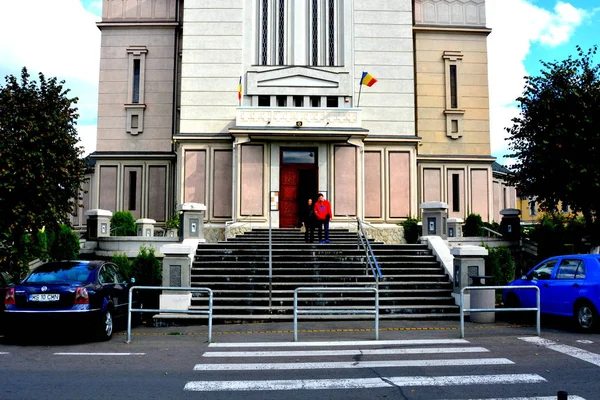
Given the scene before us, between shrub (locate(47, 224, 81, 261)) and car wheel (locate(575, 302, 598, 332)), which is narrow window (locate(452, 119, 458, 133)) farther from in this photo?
shrub (locate(47, 224, 81, 261))

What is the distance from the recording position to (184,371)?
337 inches

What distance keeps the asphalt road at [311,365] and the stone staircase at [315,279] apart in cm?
182

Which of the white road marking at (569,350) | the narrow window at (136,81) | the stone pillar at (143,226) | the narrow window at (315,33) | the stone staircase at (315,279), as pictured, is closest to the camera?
the white road marking at (569,350)

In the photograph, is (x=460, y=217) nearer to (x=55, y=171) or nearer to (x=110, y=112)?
(x=110, y=112)

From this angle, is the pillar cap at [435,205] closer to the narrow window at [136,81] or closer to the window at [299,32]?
the window at [299,32]

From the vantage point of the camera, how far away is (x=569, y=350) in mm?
10125

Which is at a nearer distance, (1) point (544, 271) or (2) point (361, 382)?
(2) point (361, 382)

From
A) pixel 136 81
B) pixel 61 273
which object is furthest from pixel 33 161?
pixel 136 81

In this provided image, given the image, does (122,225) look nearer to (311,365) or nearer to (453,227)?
(453,227)

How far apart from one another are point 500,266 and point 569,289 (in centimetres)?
645

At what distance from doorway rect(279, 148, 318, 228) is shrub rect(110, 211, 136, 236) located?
6.48 m

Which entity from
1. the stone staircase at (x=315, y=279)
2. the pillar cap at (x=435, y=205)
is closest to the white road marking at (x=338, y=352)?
the stone staircase at (x=315, y=279)

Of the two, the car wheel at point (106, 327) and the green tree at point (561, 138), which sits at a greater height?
the green tree at point (561, 138)

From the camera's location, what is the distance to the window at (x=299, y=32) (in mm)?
26156
